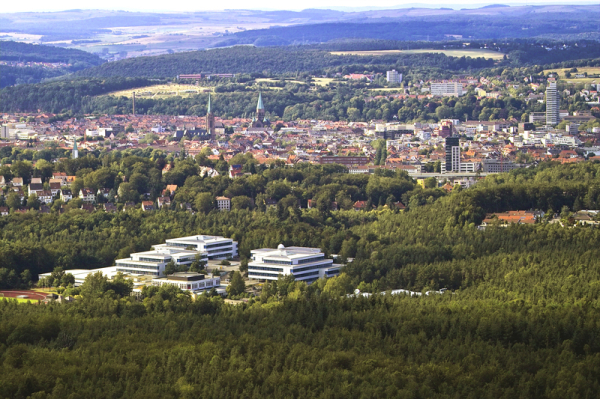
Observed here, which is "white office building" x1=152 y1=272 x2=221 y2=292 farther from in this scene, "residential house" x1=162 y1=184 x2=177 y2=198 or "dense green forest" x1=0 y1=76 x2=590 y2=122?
"dense green forest" x1=0 y1=76 x2=590 y2=122

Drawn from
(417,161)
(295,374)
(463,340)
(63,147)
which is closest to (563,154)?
(417,161)

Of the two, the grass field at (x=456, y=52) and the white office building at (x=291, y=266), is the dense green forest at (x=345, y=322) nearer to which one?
the white office building at (x=291, y=266)

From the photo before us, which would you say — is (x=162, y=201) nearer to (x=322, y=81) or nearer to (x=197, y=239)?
(x=197, y=239)

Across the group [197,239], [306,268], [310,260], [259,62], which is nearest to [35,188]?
[197,239]

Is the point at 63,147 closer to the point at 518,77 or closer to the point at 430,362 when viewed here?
the point at 518,77

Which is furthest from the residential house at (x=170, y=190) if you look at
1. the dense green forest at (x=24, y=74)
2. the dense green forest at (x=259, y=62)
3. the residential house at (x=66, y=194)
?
the dense green forest at (x=24, y=74)

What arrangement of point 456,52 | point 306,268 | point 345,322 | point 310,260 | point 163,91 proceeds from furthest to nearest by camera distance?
point 456,52, point 163,91, point 310,260, point 306,268, point 345,322

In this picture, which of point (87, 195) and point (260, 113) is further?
point (260, 113)
